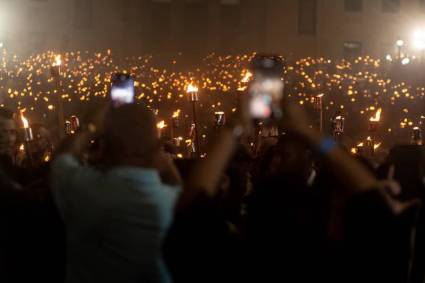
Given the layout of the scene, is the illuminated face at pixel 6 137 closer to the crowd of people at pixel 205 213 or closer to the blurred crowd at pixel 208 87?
the crowd of people at pixel 205 213

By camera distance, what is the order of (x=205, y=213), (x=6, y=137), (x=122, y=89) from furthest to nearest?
(x=6, y=137)
(x=122, y=89)
(x=205, y=213)

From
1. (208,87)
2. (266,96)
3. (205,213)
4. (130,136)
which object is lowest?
(205,213)

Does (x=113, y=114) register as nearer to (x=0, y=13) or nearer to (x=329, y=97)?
(x=329, y=97)

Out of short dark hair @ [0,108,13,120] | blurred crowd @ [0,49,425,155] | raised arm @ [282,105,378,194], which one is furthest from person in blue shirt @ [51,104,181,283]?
blurred crowd @ [0,49,425,155]

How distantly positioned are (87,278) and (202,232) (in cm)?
86

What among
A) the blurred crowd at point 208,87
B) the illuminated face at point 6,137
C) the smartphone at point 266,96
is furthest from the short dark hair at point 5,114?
the blurred crowd at point 208,87

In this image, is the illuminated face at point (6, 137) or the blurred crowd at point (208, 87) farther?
the blurred crowd at point (208, 87)

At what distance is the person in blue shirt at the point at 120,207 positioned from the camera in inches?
153

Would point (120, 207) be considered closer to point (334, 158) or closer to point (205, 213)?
point (205, 213)

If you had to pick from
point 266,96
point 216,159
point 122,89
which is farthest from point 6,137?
point 266,96

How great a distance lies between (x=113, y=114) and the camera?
4055mm

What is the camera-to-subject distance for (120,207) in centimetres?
387

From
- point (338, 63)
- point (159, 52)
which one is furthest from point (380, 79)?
point (159, 52)

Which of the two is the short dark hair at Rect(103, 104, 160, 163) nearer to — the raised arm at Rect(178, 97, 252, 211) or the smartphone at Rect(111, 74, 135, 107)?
the raised arm at Rect(178, 97, 252, 211)
